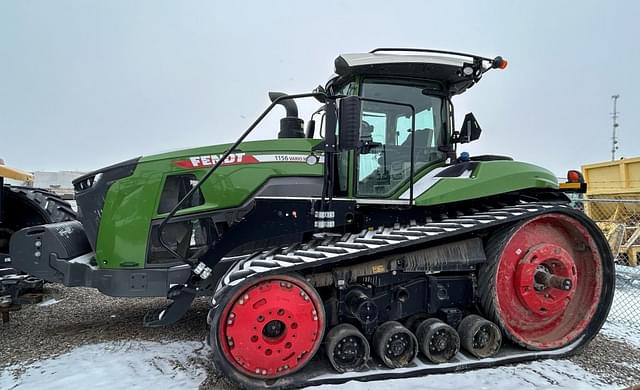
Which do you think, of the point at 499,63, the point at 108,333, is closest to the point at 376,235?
the point at 499,63

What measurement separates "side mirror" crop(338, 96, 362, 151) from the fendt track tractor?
4 centimetres

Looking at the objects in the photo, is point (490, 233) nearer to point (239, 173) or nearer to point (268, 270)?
point (268, 270)

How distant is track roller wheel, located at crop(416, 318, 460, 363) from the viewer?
11.2 ft

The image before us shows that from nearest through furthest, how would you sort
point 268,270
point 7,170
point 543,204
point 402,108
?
point 268,270 → point 543,204 → point 402,108 → point 7,170

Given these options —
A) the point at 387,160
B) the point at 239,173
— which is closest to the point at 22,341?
the point at 239,173

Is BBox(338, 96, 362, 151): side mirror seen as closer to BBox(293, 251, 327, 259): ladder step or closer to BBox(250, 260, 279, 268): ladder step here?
BBox(293, 251, 327, 259): ladder step

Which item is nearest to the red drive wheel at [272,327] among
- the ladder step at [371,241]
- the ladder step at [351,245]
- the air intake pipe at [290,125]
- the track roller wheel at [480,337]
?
the ladder step at [351,245]

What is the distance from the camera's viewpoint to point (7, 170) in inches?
190

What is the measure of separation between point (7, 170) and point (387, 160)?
4472 mm

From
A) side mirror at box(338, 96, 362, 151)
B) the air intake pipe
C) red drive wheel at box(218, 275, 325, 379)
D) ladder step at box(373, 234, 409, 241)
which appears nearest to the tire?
red drive wheel at box(218, 275, 325, 379)

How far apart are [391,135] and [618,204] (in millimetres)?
9324

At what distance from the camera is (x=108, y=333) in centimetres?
429

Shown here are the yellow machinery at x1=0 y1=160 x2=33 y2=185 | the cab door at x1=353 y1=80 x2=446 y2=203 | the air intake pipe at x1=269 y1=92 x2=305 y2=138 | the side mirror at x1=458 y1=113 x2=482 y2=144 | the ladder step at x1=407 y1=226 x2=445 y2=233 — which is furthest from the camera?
the yellow machinery at x1=0 y1=160 x2=33 y2=185

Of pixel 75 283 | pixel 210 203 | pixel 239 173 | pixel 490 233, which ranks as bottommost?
pixel 75 283
